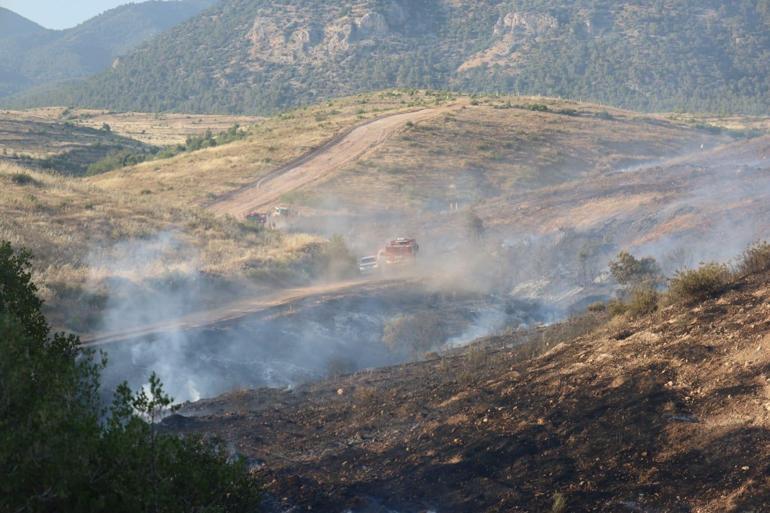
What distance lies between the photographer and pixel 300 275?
3275 centimetres

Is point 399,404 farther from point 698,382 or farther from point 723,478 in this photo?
point 723,478

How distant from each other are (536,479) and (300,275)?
76.0ft

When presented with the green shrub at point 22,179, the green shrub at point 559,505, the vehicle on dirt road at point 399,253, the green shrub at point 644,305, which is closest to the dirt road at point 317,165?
the green shrub at point 22,179

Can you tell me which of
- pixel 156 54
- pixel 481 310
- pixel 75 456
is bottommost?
pixel 481 310

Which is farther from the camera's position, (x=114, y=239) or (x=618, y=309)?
(x=114, y=239)

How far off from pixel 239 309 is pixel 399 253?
10.1 meters

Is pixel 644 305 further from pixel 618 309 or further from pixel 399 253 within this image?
pixel 399 253

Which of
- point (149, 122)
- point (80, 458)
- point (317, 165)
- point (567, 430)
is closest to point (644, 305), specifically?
point (567, 430)

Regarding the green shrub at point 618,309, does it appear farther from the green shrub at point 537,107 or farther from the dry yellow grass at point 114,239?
the green shrub at point 537,107

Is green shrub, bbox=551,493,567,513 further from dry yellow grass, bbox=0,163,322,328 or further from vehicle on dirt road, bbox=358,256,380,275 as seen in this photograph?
vehicle on dirt road, bbox=358,256,380,275

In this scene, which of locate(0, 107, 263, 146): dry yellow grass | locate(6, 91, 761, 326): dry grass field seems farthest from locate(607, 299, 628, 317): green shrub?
locate(0, 107, 263, 146): dry yellow grass

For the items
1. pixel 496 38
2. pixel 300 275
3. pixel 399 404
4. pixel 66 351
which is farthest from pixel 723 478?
pixel 496 38

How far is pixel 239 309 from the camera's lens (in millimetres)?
26594

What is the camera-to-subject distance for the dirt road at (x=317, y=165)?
49925mm
